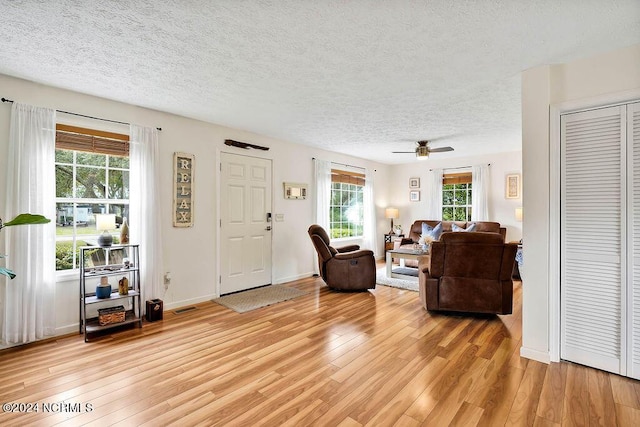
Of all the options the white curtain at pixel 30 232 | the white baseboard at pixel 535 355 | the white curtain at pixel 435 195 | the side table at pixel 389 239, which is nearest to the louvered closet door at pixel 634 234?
the white baseboard at pixel 535 355

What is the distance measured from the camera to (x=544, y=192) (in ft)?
8.03

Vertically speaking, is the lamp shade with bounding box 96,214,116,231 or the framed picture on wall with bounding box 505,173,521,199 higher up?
the framed picture on wall with bounding box 505,173,521,199

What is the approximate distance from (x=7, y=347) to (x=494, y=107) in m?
5.50

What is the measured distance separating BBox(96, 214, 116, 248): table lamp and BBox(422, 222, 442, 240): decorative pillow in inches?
209

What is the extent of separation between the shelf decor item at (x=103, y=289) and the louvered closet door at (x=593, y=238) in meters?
4.27

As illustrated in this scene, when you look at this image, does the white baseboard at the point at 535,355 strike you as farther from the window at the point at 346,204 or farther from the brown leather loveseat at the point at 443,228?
the window at the point at 346,204

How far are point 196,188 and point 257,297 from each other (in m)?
1.74

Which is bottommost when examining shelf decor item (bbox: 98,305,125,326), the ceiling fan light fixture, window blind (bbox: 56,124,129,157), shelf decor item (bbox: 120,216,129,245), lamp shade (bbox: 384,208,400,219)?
shelf decor item (bbox: 98,305,125,326)

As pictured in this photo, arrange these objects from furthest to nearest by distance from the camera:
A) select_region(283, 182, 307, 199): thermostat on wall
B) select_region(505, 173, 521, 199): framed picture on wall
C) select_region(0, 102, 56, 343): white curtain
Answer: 1. select_region(505, 173, 521, 199): framed picture on wall
2. select_region(283, 182, 307, 199): thermostat on wall
3. select_region(0, 102, 56, 343): white curtain

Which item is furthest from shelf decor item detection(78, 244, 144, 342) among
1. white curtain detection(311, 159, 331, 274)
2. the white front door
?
white curtain detection(311, 159, 331, 274)

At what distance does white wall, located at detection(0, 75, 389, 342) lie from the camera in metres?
3.02

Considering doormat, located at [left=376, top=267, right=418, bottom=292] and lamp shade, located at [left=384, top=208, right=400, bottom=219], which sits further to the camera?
lamp shade, located at [left=384, top=208, right=400, bottom=219]

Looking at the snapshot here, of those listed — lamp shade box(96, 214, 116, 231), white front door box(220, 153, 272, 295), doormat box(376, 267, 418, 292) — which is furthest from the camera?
doormat box(376, 267, 418, 292)

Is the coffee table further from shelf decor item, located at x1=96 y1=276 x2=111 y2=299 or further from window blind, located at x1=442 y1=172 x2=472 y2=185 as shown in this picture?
shelf decor item, located at x1=96 y1=276 x2=111 y2=299
